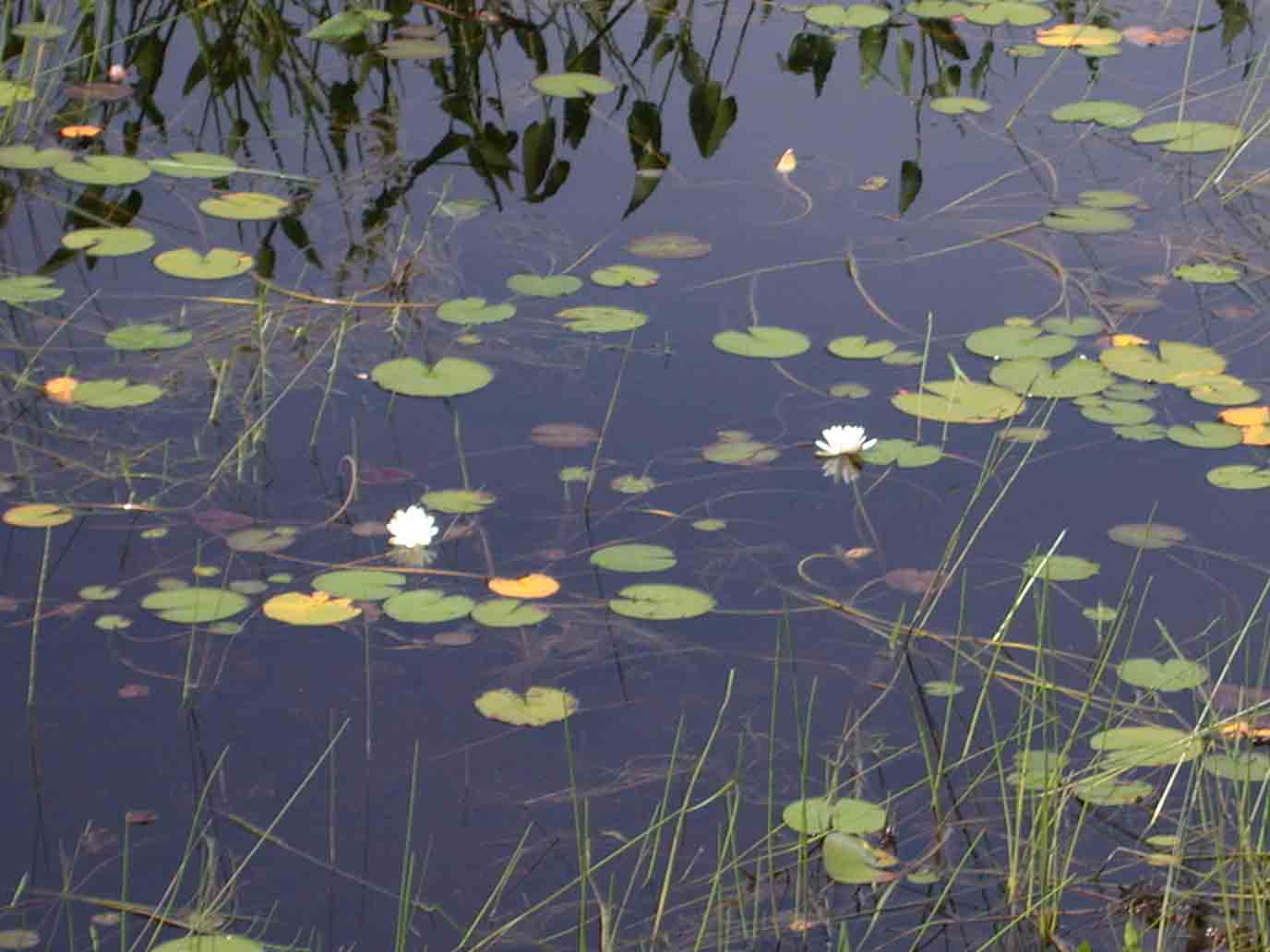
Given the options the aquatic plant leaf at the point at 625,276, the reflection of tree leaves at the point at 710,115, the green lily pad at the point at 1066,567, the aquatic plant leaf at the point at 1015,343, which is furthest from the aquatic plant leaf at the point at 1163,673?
the reflection of tree leaves at the point at 710,115

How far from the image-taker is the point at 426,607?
2.63m

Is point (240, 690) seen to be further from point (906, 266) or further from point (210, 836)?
point (906, 266)

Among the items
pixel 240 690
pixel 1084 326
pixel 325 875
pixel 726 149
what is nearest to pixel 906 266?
pixel 1084 326

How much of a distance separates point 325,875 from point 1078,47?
3087 millimetres

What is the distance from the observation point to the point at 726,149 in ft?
13.4

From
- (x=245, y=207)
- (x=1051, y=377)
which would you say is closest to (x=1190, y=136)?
(x=1051, y=377)

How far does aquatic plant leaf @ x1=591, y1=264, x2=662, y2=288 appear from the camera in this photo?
349cm

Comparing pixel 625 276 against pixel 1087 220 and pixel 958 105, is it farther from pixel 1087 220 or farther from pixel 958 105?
pixel 958 105

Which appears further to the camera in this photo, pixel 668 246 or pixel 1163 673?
pixel 668 246

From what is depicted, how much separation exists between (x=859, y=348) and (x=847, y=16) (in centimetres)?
162

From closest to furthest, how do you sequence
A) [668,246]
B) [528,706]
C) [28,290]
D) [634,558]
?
[528,706] → [634,558] → [28,290] → [668,246]

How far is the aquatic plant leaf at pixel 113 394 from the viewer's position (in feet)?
10.1

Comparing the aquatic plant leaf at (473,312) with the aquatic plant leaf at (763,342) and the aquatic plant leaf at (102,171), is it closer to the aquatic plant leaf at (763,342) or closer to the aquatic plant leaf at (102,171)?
the aquatic plant leaf at (763,342)

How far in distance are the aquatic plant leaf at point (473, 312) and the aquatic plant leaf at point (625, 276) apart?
175 millimetres
